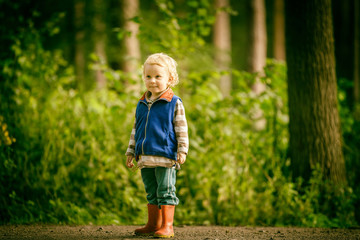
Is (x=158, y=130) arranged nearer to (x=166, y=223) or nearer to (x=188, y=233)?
(x=166, y=223)

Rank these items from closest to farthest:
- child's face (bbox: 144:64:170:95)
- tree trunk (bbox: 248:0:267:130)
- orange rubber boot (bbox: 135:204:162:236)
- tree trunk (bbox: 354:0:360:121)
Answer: child's face (bbox: 144:64:170:95) → orange rubber boot (bbox: 135:204:162:236) → tree trunk (bbox: 354:0:360:121) → tree trunk (bbox: 248:0:267:130)

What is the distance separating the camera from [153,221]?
317 centimetres

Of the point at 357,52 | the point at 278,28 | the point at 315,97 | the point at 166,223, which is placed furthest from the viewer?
the point at 278,28

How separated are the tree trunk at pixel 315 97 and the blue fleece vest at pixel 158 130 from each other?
7.03ft

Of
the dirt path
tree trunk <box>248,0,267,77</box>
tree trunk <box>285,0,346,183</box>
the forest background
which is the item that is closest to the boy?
the dirt path

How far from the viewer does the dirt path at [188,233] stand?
3.22m

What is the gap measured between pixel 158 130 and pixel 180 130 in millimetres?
202

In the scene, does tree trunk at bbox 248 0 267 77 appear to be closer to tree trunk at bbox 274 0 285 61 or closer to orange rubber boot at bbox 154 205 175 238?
tree trunk at bbox 274 0 285 61

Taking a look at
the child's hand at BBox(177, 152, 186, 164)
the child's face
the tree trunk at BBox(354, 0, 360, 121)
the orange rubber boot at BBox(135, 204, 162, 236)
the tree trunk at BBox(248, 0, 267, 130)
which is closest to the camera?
the child's hand at BBox(177, 152, 186, 164)

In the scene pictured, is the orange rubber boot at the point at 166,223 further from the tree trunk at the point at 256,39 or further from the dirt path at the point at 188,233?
the tree trunk at the point at 256,39

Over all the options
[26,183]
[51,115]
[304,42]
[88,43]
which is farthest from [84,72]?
[304,42]

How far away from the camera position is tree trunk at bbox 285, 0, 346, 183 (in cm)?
430

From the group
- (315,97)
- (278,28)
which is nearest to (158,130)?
(315,97)

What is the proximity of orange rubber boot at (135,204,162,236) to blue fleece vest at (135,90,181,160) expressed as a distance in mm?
528
